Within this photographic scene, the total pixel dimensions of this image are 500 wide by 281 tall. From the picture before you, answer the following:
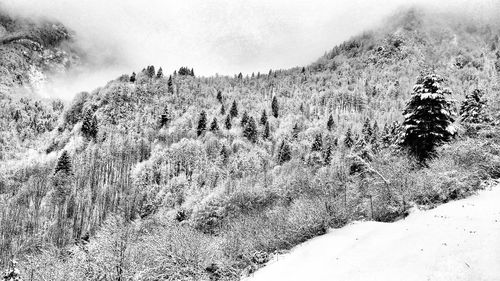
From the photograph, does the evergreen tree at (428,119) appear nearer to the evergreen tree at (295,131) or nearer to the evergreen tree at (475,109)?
the evergreen tree at (475,109)

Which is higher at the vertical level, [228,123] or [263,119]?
[263,119]

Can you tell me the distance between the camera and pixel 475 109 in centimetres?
4475

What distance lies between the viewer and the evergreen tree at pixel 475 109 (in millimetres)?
42219

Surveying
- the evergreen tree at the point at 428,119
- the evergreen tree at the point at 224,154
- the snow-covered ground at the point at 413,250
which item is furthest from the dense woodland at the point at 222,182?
the snow-covered ground at the point at 413,250

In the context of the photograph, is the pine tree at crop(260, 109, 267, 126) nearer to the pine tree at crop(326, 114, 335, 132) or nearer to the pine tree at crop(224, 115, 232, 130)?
the pine tree at crop(224, 115, 232, 130)

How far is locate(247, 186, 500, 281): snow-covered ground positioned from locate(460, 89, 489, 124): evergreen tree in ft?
66.6

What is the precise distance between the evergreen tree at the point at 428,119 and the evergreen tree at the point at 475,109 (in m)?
10.1

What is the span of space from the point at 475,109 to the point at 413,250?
3416 centimetres

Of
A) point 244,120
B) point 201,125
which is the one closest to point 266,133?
point 244,120

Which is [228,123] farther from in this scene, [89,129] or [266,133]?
[89,129]

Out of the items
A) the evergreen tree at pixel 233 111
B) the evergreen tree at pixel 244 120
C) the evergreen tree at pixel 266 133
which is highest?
the evergreen tree at pixel 233 111

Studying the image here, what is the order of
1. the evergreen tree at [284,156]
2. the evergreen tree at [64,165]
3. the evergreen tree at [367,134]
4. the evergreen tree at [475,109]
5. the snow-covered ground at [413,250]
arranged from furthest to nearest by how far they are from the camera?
the evergreen tree at [64,165], the evergreen tree at [284,156], the evergreen tree at [367,134], the evergreen tree at [475,109], the snow-covered ground at [413,250]

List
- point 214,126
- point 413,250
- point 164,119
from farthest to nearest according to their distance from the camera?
point 164,119, point 214,126, point 413,250

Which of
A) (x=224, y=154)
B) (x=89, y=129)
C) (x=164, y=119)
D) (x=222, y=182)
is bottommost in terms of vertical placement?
(x=222, y=182)
